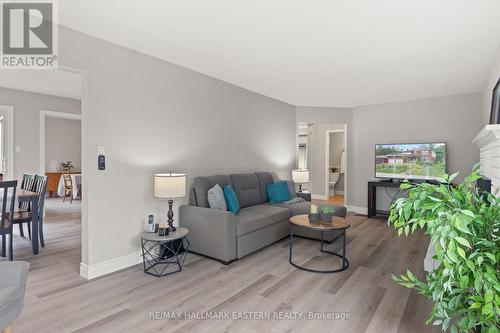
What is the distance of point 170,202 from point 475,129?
5.41m

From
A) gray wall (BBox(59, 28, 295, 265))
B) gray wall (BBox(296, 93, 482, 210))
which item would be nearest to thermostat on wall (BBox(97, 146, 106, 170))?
gray wall (BBox(59, 28, 295, 265))

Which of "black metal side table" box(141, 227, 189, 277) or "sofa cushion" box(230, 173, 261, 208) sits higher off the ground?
"sofa cushion" box(230, 173, 261, 208)

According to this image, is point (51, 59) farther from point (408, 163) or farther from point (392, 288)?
point (408, 163)

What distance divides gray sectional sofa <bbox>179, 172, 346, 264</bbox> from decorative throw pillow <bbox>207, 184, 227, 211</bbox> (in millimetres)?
114

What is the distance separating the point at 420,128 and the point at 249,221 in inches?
166

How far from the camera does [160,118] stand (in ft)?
11.5

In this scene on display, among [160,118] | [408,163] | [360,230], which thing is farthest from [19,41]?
[408,163]

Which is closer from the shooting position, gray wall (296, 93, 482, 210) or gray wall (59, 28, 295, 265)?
gray wall (59, 28, 295, 265)

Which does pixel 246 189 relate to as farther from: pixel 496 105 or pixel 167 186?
pixel 496 105

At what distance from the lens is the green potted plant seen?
3.63 feet

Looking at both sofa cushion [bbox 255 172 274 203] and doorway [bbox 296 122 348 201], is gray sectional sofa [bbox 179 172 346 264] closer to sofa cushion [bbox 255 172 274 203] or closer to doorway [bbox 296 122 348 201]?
sofa cushion [bbox 255 172 274 203]

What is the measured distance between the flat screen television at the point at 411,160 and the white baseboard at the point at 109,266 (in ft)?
16.0

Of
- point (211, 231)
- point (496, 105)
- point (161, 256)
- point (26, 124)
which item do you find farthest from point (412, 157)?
point (26, 124)

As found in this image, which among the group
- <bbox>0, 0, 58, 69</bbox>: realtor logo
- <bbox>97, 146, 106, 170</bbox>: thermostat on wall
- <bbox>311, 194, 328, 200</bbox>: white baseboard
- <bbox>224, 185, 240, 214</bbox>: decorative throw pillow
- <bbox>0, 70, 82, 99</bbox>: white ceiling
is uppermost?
<bbox>0, 70, 82, 99</bbox>: white ceiling
